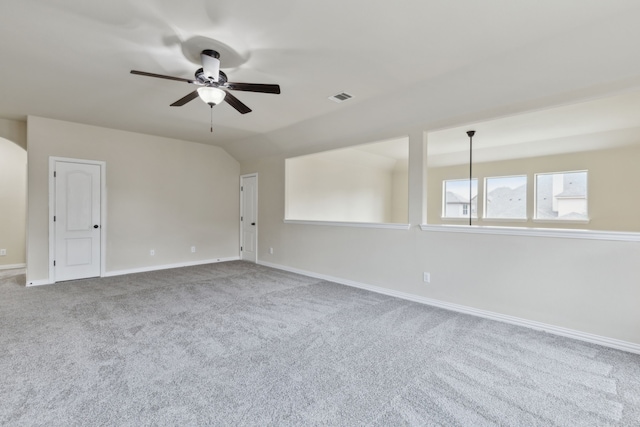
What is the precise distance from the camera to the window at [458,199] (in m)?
7.15

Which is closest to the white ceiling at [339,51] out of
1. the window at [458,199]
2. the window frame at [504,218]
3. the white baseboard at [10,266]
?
the white baseboard at [10,266]

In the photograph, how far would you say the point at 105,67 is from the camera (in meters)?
3.07

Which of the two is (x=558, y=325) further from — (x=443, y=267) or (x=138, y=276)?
(x=138, y=276)

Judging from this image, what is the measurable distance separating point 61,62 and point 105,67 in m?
0.39

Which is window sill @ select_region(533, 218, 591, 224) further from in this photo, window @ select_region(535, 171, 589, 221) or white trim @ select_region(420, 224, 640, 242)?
white trim @ select_region(420, 224, 640, 242)

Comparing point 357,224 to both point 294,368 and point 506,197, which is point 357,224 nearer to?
point 294,368

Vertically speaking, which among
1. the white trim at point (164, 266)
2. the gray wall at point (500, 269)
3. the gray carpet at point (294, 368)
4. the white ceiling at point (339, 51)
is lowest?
the gray carpet at point (294, 368)

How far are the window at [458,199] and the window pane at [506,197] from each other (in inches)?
11.0

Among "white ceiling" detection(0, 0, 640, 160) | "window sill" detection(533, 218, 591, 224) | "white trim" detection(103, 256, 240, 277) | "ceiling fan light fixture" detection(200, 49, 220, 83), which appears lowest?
"white trim" detection(103, 256, 240, 277)

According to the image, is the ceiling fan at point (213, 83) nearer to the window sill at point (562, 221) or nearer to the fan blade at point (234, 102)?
the fan blade at point (234, 102)

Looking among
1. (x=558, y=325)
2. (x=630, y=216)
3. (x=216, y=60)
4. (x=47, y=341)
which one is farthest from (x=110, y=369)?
(x=630, y=216)

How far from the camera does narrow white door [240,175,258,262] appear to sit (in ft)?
22.4

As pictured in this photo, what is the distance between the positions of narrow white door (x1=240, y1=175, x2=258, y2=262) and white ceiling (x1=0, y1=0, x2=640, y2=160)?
118 inches

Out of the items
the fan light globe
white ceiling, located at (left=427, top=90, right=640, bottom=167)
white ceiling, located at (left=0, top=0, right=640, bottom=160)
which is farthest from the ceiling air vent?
the fan light globe
